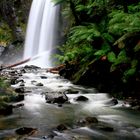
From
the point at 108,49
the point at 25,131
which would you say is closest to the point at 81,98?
the point at 108,49

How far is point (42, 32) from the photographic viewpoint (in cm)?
2048

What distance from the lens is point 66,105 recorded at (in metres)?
8.78

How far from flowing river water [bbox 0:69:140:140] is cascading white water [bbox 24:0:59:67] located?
8.73 m

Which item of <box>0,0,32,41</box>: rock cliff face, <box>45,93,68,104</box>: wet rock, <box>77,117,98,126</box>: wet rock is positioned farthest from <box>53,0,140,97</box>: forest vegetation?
<box>0,0,32,41</box>: rock cliff face

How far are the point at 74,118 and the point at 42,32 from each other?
13.5 m

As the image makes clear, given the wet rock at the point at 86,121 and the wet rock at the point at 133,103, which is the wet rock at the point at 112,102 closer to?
the wet rock at the point at 133,103

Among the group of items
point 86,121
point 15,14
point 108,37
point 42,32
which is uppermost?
point 15,14

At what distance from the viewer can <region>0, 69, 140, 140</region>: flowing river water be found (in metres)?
6.25

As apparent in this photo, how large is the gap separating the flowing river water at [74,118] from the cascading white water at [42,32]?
8732mm

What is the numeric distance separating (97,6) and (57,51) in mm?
5446

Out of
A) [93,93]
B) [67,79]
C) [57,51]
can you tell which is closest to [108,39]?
[93,93]

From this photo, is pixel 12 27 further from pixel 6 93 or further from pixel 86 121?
→ pixel 86 121

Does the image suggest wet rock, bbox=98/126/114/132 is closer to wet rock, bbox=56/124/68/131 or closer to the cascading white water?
wet rock, bbox=56/124/68/131

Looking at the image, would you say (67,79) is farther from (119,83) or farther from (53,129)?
(53,129)
